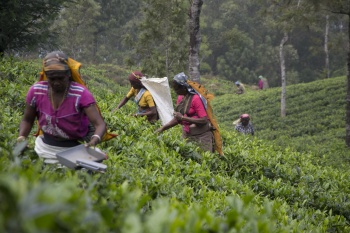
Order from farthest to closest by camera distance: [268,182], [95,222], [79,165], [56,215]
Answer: [268,182], [79,165], [95,222], [56,215]

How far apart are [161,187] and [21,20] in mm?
8665

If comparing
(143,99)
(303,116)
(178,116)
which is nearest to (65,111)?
(178,116)

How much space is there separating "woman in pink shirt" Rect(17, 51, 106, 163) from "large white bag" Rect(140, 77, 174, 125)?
13.3 feet

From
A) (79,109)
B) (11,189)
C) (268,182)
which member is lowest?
(268,182)

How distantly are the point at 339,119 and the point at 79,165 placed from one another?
18199 mm

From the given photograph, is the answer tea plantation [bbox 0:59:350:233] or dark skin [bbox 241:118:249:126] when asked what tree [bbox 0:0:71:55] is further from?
dark skin [bbox 241:118:249:126]

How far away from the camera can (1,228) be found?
127 centimetres

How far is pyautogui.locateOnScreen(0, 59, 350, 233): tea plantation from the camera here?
1.44 m

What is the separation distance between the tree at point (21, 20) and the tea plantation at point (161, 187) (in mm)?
1508

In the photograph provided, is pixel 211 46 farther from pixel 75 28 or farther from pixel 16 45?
pixel 16 45

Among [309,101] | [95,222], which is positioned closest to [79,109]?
[95,222]

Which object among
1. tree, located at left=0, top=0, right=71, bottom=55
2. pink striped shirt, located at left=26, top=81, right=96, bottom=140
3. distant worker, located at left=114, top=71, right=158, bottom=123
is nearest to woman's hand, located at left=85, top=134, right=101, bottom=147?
pink striped shirt, located at left=26, top=81, right=96, bottom=140

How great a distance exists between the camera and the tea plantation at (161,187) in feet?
4.72

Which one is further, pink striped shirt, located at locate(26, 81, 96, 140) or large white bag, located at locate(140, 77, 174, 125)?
large white bag, located at locate(140, 77, 174, 125)
